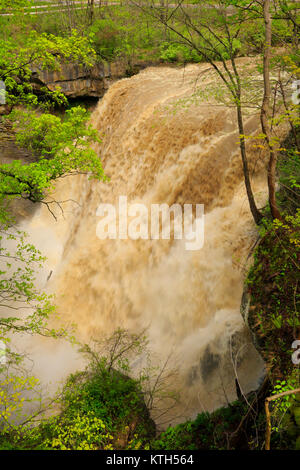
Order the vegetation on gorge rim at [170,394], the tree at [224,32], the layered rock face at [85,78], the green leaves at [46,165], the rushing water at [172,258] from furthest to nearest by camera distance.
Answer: the layered rock face at [85,78] → the rushing water at [172,258] → the tree at [224,32] → the green leaves at [46,165] → the vegetation on gorge rim at [170,394]

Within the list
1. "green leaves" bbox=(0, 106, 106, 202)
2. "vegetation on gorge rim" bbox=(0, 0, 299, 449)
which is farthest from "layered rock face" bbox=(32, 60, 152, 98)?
"green leaves" bbox=(0, 106, 106, 202)

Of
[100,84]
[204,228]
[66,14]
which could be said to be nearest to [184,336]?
[204,228]

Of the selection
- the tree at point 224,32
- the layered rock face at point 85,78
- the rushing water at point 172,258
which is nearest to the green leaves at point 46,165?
the rushing water at point 172,258

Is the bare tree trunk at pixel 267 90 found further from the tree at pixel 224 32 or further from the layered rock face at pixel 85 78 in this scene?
the layered rock face at pixel 85 78

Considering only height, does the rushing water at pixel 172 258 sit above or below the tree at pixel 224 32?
below

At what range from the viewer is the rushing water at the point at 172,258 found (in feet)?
21.7

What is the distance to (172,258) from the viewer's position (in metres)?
8.23

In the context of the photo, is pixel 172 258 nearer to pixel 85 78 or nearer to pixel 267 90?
pixel 267 90

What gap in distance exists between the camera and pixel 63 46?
6090 mm

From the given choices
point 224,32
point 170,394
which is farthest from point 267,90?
point 170,394

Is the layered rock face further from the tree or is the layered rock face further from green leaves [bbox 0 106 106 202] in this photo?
green leaves [bbox 0 106 106 202]

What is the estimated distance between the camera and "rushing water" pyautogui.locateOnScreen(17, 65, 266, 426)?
661cm

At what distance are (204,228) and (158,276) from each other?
1.70 metres
